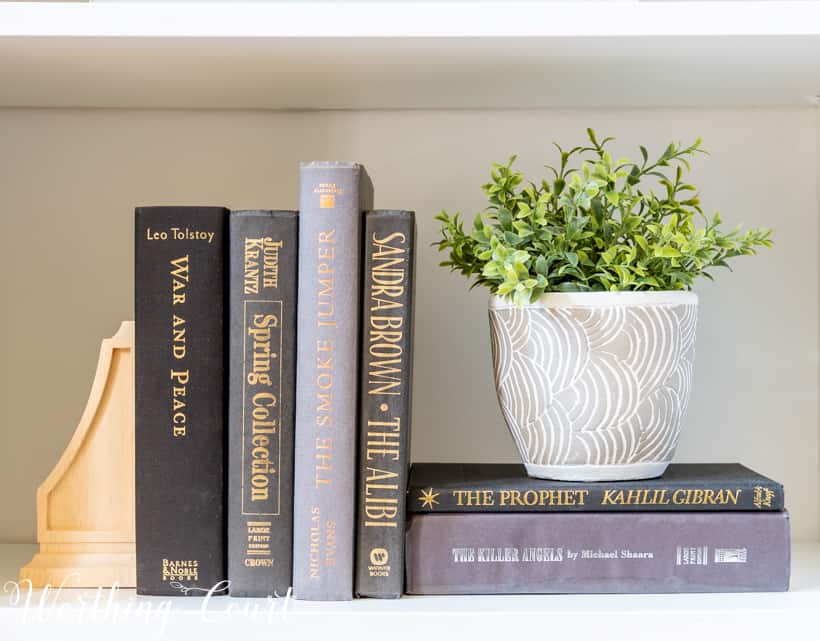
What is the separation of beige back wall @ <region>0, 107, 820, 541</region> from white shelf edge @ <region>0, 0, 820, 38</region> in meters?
0.24

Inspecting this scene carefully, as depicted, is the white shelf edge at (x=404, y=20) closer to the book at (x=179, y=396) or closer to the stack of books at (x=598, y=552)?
the book at (x=179, y=396)

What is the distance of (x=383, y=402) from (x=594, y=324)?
160mm

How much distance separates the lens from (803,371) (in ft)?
2.87

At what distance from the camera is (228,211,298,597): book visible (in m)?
0.63

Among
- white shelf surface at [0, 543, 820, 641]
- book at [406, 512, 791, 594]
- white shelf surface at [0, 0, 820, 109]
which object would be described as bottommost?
white shelf surface at [0, 543, 820, 641]

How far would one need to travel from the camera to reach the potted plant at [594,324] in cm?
66

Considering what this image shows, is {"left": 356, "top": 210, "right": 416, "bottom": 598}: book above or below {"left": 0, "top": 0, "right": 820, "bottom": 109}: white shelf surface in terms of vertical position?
below

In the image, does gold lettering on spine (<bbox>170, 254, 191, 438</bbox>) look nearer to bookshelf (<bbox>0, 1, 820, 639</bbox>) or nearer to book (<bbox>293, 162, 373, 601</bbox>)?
book (<bbox>293, 162, 373, 601</bbox>)

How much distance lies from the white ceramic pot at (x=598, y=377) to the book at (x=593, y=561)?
0.05m

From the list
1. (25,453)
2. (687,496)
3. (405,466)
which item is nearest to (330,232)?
(405,466)

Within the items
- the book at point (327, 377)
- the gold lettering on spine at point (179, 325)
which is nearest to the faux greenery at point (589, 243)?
the book at point (327, 377)

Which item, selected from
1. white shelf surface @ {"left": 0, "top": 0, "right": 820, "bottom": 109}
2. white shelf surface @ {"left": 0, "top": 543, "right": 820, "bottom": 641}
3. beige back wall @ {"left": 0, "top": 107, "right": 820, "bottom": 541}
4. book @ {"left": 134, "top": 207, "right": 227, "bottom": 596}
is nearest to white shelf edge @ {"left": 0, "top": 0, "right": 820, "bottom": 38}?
white shelf surface @ {"left": 0, "top": 0, "right": 820, "bottom": 109}

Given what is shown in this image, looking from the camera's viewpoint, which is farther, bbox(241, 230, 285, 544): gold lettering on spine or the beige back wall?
the beige back wall

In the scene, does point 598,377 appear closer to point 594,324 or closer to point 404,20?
point 594,324
